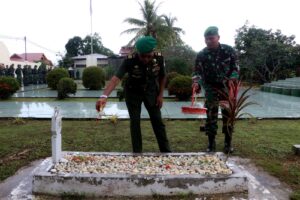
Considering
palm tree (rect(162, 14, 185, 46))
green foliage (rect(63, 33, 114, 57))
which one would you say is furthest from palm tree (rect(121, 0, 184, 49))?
green foliage (rect(63, 33, 114, 57))

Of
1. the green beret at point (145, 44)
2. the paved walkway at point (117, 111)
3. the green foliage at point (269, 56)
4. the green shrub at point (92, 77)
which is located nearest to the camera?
the green beret at point (145, 44)

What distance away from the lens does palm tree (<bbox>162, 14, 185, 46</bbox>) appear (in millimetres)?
31109

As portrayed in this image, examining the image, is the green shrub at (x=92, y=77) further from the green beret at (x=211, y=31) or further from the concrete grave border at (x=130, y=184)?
the concrete grave border at (x=130, y=184)

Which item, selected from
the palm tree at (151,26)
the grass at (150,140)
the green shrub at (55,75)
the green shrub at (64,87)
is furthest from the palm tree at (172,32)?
the grass at (150,140)

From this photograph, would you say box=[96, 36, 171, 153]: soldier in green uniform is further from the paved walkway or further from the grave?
the paved walkway

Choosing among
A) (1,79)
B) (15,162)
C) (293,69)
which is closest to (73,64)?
(293,69)

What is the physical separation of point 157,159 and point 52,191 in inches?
45.4

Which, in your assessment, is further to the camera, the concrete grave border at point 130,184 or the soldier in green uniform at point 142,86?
the soldier in green uniform at point 142,86

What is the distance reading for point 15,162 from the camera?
454 cm

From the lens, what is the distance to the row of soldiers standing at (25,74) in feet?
70.8

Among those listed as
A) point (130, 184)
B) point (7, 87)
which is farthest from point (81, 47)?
point (130, 184)

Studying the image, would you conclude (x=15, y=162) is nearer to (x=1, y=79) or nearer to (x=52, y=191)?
(x=52, y=191)

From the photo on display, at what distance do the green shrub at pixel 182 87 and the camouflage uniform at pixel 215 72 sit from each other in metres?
7.18

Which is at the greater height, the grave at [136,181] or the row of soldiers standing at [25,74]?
the row of soldiers standing at [25,74]
